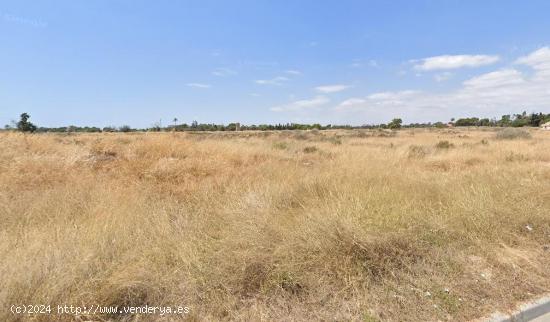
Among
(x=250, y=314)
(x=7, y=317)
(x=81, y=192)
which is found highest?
(x=81, y=192)

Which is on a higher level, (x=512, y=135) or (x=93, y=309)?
(x=512, y=135)

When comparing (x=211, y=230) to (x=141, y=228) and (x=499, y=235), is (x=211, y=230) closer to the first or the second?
(x=141, y=228)

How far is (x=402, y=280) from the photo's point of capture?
11.7 feet

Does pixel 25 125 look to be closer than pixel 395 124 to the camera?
Yes

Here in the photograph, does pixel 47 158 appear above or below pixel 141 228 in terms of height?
above

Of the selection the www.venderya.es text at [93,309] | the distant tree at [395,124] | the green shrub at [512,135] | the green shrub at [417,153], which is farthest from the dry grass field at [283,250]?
the distant tree at [395,124]

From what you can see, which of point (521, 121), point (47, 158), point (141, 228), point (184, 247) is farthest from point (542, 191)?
point (521, 121)

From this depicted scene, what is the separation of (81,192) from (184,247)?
3.12 metres

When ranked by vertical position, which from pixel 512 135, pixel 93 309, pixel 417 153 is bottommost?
pixel 93 309

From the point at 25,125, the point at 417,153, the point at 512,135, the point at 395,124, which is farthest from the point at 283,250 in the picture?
the point at 395,124

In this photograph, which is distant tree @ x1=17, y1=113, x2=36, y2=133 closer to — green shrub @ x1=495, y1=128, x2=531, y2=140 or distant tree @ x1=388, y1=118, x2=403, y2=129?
green shrub @ x1=495, y1=128, x2=531, y2=140

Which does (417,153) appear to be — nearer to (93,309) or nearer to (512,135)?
(93,309)

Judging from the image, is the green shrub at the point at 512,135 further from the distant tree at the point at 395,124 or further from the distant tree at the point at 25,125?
the distant tree at the point at 395,124

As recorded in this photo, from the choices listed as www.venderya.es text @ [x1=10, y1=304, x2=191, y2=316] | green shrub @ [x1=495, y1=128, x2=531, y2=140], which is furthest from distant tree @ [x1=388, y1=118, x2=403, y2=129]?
www.venderya.es text @ [x1=10, y1=304, x2=191, y2=316]
